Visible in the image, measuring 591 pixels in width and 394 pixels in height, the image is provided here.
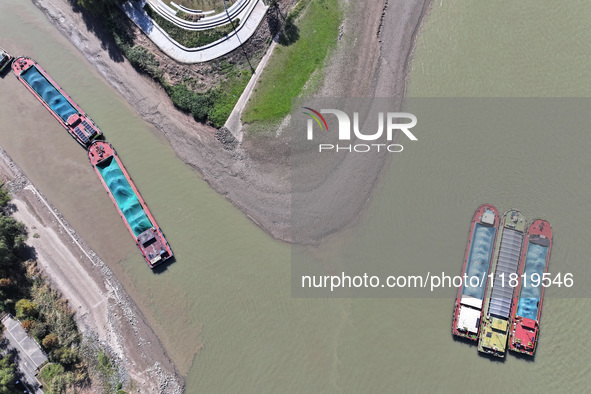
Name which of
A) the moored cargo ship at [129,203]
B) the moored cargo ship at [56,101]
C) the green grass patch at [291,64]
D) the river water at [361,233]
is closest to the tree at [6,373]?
the river water at [361,233]

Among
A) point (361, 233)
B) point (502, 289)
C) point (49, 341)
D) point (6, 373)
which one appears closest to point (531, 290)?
point (502, 289)

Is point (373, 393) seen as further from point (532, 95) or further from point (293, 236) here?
point (532, 95)

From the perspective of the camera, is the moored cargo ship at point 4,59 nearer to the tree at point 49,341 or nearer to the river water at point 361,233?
the river water at point 361,233

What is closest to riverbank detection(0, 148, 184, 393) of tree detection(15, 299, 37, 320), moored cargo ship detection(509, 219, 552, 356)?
tree detection(15, 299, 37, 320)

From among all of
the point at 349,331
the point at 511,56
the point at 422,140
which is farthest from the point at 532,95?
the point at 349,331

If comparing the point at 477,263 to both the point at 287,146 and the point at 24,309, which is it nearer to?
the point at 287,146
